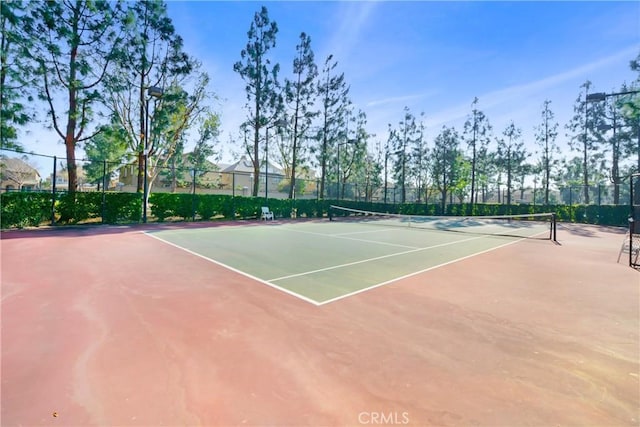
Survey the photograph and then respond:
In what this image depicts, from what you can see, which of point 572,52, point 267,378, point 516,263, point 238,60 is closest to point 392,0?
point 572,52

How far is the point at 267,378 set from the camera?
2297 millimetres

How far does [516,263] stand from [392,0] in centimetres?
759

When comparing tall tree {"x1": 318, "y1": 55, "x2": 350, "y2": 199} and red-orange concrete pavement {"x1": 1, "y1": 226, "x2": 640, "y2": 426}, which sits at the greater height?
tall tree {"x1": 318, "y1": 55, "x2": 350, "y2": 199}

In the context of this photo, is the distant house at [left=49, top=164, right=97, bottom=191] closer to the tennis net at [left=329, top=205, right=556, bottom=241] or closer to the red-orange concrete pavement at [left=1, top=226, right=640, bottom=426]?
the red-orange concrete pavement at [left=1, top=226, right=640, bottom=426]

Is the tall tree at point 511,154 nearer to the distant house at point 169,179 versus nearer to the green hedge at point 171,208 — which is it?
the green hedge at point 171,208

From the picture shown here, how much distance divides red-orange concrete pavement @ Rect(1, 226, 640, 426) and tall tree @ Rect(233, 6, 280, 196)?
17885mm

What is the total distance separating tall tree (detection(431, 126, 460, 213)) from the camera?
105 feet

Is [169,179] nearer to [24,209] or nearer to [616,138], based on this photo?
[24,209]

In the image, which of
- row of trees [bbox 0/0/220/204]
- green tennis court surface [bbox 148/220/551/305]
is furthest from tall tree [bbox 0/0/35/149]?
green tennis court surface [bbox 148/220/551/305]

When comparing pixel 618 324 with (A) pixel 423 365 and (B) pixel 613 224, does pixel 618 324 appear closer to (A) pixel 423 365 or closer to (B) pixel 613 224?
(A) pixel 423 365

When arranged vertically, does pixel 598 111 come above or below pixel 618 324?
above

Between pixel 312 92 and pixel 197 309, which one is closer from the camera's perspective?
pixel 197 309

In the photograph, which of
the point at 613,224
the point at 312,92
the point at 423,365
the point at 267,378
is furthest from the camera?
the point at 312,92

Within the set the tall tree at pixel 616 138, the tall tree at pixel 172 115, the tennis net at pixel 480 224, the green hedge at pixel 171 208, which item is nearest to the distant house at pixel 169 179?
the tall tree at pixel 172 115
